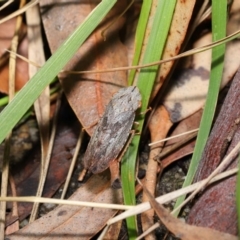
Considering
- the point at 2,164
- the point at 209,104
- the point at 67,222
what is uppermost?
the point at 209,104

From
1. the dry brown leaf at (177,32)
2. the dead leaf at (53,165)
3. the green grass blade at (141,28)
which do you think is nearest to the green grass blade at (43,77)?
the green grass blade at (141,28)

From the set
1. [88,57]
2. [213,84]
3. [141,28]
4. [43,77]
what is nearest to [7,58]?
[88,57]

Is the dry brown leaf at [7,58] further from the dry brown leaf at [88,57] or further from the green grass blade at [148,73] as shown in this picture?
the green grass blade at [148,73]

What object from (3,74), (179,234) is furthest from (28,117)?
(179,234)

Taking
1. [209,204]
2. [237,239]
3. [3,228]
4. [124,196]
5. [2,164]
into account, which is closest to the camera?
[237,239]

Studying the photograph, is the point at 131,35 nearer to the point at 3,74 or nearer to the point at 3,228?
the point at 3,74

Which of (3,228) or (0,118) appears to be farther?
(3,228)

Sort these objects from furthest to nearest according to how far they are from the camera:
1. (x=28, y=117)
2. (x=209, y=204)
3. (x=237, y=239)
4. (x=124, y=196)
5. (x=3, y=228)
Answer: (x=28, y=117) < (x=3, y=228) < (x=124, y=196) < (x=209, y=204) < (x=237, y=239)

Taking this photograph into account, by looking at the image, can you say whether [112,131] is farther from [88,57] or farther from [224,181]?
[224,181]

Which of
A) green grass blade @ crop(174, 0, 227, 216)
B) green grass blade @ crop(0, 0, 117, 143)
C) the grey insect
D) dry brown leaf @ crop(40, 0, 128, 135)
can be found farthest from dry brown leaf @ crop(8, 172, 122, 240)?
green grass blade @ crop(0, 0, 117, 143)
